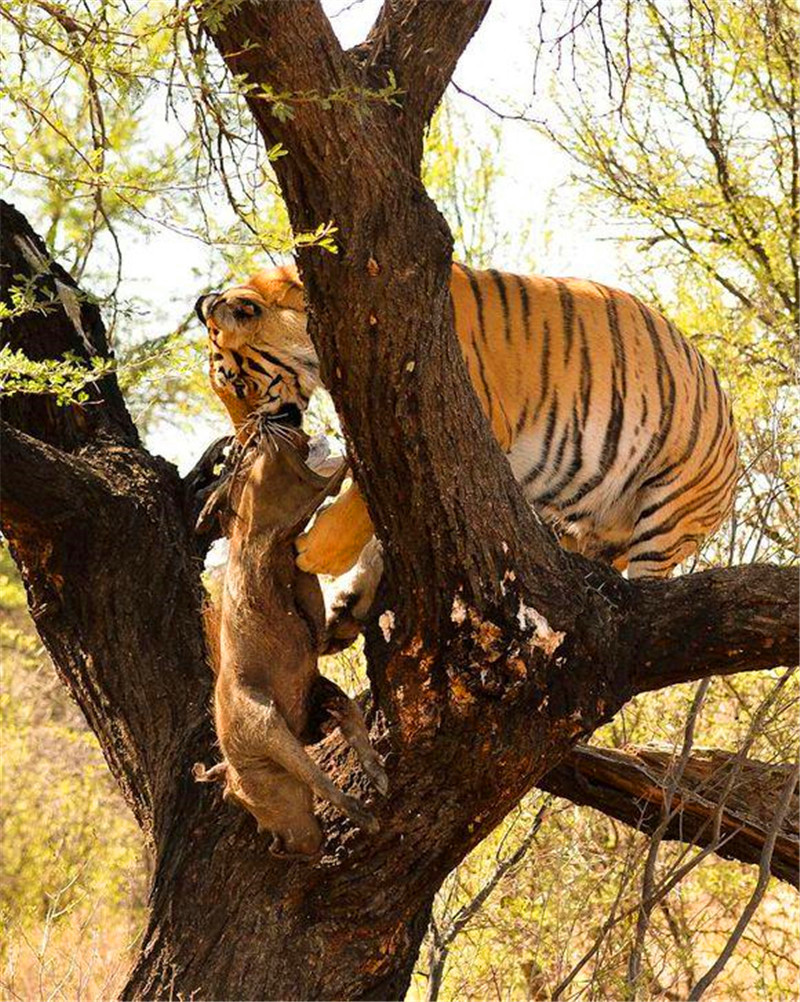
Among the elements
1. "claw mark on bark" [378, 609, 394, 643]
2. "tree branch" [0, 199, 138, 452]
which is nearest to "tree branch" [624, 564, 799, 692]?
"claw mark on bark" [378, 609, 394, 643]

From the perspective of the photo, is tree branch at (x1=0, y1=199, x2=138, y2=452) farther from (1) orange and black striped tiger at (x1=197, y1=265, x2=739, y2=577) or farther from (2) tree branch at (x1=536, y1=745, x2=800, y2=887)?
(2) tree branch at (x1=536, y1=745, x2=800, y2=887)

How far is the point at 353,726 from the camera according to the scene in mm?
4715

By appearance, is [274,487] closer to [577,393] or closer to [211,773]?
[211,773]

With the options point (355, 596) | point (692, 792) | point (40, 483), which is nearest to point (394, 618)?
point (355, 596)

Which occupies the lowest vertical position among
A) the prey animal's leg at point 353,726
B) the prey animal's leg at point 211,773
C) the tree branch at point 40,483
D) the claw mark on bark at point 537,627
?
the prey animal's leg at point 211,773

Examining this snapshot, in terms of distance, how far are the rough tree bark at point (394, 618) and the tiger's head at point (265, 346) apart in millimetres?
673

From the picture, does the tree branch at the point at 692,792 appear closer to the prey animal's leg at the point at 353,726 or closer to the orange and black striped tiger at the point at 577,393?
the orange and black striped tiger at the point at 577,393

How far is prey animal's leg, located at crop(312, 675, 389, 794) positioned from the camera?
4.66 metres

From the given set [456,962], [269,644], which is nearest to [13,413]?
[269,644]

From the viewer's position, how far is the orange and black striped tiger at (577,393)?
5582 mm

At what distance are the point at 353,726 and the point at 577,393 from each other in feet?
6.76

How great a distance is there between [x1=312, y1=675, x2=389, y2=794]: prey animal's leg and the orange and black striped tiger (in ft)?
3.79

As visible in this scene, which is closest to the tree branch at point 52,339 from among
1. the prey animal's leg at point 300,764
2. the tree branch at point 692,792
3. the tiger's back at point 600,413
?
the tiger's back at point 600,413

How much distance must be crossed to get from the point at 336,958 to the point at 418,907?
317 millimetres
